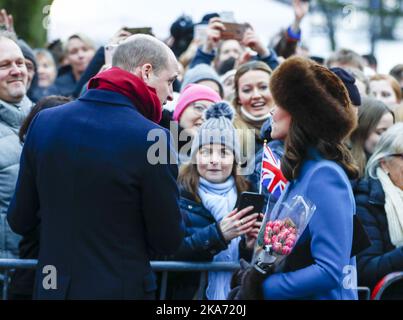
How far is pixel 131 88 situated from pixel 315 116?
0.85m

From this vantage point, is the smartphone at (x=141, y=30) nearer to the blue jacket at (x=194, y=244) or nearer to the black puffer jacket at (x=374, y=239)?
the blue jacket at (x=194, y=244)

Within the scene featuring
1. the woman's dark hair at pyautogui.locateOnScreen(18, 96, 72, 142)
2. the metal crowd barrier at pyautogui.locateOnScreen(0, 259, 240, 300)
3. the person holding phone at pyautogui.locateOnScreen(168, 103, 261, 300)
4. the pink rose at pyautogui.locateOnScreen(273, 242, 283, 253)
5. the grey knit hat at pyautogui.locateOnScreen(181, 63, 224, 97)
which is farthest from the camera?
the grey knit hat at pyautogui.locateOnScreen(181, 63, 224, 97)

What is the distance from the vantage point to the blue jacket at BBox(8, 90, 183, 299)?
377 cm

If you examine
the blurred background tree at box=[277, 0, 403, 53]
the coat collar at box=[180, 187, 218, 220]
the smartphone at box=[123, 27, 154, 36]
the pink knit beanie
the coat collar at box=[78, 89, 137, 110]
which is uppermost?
the coat collar at box=[78, 89, 137, 110]

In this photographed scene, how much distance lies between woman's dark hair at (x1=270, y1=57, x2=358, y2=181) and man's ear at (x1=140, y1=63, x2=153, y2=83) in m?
0.67

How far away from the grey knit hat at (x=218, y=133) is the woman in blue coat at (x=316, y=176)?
124 cm

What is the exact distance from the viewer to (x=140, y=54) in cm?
407

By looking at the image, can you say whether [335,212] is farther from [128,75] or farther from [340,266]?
[128,75]

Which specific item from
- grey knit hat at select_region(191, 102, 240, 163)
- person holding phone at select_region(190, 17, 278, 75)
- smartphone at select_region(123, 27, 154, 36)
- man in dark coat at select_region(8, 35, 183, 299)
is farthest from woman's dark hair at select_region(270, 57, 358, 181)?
person holding phone at select_region(190, 17, 278, 75)

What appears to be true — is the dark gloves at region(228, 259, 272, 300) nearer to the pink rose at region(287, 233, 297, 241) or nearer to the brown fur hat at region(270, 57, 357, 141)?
the pink rose at region(287, 233, 297, 241)

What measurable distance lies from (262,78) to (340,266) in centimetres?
281

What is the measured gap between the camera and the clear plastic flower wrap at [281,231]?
370 cm

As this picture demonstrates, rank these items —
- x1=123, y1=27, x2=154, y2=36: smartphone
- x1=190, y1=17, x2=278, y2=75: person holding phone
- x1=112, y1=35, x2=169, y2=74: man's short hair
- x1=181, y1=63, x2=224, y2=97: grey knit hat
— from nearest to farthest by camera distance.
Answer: x1=112, y1=35, x2=169, y2=74: man's short hair → x1=123, y1=27, x2=154, y2=36: smartphone → x1=181, y1=63, x2=224, y2=97: grey knit hat → x1=190, y1=17, x2=278, y2=75: person holding phone

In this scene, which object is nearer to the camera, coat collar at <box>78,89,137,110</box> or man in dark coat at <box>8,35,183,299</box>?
man in dark coat at <box>8,35,183,299</box>
